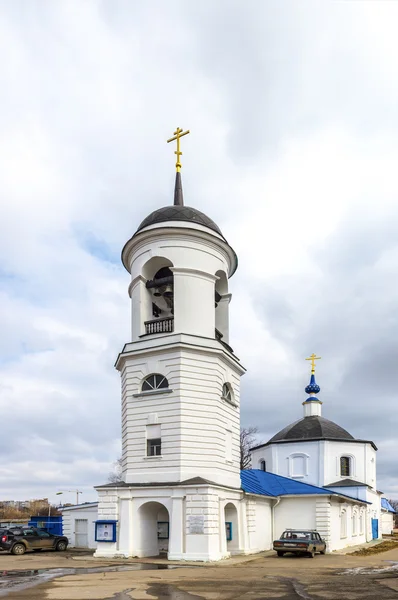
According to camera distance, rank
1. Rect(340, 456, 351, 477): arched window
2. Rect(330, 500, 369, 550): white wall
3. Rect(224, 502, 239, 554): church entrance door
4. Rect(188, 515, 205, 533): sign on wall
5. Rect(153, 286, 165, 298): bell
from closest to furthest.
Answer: Rect(188, 515, 205, 533): sign on wall → Rect(224, 502, 239, 554): church entrance door → Rect(153, 286, 165, 298): bell → Rect(330, 500, 369, 550): white wall → Rect(340, 456, 351, 477): arched window

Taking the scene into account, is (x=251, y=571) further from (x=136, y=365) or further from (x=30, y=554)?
(x=30, y=554)

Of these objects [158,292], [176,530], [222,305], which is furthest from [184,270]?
[176,530]

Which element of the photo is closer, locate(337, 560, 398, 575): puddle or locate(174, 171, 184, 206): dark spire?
locate(337, 560, 398, 575): puddle

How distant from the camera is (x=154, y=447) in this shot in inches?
901

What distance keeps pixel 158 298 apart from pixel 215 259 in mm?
2932

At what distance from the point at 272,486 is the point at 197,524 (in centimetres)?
1041

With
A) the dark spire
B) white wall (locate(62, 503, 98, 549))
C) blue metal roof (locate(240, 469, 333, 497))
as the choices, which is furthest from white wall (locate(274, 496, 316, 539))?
the dark spire

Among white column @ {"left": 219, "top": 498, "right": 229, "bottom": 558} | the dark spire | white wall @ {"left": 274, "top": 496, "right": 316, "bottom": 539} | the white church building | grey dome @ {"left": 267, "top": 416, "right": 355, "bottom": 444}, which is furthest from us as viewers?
grey dome @ {"left": 267, "top": 416, "right": 355, "bottom": 444}

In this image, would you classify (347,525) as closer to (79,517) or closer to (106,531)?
(79,517)

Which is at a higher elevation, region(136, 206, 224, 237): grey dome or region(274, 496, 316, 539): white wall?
region(136, 206, 224, 237): grey dome

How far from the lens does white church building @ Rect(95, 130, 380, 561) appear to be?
21.7 metres

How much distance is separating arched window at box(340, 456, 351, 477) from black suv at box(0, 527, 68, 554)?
19.3 meters

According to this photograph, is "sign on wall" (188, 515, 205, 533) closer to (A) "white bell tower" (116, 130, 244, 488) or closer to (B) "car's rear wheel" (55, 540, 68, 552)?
(A) "white bell tower" (116, 130, 244, 488)

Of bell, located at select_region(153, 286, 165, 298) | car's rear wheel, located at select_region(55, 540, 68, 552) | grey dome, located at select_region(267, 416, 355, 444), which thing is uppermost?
bell, located at select_region(153, 286, 165, 298)
